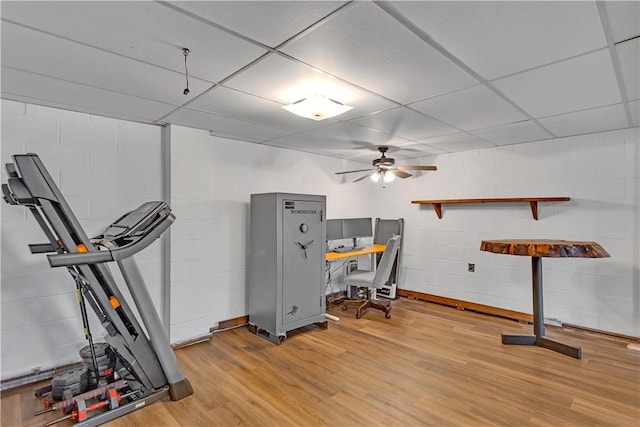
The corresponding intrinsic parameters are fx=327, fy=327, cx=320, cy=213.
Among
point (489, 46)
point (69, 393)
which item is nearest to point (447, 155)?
point (489, 46)

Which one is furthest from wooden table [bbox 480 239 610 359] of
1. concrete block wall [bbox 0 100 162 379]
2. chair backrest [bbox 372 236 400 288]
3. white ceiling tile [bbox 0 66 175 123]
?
concrete block wall [bbox 0 100 162 379]

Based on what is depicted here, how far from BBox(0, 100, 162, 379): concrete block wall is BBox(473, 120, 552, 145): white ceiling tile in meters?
3.58

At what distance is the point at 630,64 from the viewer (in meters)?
1.95

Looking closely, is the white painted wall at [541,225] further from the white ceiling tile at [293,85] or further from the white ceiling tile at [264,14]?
the white ceiling tile at [264,14]

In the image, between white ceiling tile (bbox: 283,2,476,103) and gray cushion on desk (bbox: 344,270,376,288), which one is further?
gray cushion on desk (bbox: 344,270,376,288)

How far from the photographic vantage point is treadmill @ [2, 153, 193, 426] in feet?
6.09

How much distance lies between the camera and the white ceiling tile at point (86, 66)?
5.57 feet

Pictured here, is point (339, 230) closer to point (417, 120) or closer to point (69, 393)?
point (417, 120)

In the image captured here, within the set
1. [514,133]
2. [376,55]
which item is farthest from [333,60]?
[514,133]

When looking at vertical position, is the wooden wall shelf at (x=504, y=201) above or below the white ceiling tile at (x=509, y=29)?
below

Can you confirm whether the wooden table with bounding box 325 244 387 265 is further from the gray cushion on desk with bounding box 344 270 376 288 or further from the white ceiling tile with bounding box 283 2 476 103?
the white ceiling tile with bounding box 283 2 476 103

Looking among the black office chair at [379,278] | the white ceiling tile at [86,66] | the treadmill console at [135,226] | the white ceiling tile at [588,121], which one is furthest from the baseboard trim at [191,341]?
the white ceiling tile at [588,121]

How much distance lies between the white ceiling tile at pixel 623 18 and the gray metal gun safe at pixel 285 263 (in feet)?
8.86

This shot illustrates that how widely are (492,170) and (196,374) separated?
163 inches
